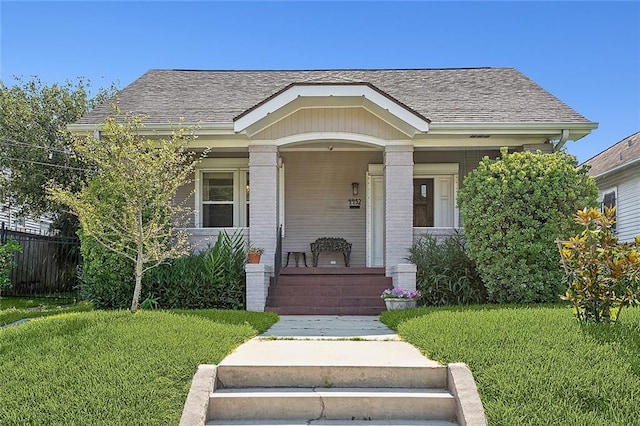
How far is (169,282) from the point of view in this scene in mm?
11086

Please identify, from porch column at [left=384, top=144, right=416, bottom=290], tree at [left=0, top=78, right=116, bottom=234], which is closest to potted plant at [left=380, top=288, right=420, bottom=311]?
porch column at [left=384, top=144, right=416, bottom=290]

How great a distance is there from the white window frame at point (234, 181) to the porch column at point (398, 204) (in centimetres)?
375

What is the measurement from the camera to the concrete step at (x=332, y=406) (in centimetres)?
525

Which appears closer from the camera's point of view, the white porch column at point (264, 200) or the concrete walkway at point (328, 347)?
the concrete walkway at point (328, 347)

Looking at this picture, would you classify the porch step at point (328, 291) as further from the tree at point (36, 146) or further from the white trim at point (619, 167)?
the tree at point (36, 146)

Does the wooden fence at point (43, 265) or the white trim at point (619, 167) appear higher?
the white trim at point (619, 167)

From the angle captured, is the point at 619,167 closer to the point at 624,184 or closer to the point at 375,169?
the point at 624,184

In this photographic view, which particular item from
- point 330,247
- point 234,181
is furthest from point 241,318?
point 234,181

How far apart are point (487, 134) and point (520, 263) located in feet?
11.4

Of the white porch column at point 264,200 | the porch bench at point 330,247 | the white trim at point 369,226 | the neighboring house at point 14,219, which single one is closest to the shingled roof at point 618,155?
the white trim at point 369,226

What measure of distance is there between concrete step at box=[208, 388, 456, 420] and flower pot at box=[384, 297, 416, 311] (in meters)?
5.28

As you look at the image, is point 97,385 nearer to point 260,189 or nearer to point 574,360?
point 574,360

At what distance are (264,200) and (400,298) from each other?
3.50 m

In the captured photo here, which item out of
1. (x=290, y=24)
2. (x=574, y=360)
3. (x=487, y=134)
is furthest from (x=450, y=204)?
(x=574, y=360)
